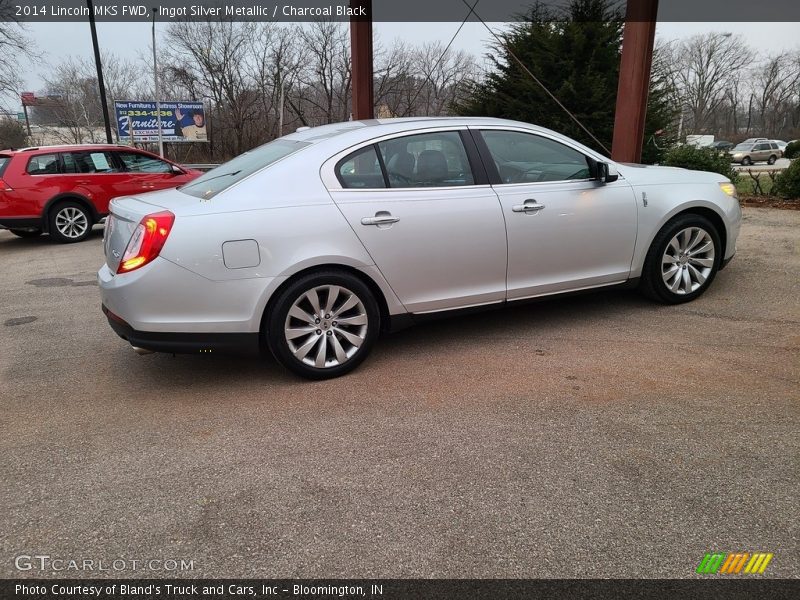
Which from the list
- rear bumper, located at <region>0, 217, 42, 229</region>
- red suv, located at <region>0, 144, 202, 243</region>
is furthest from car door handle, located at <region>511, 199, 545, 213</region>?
rear bumper, located at <region>0, 217, 42, 229</region>

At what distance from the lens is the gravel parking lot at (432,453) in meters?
2.29

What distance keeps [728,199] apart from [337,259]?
3.58 metres

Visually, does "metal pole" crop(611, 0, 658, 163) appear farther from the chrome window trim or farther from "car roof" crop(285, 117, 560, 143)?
the chrome window trim

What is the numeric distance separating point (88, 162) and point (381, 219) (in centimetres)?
874

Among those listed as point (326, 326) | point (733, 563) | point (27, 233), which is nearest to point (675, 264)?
point (326, 326)

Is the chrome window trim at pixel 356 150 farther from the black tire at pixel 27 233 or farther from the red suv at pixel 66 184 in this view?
the black tire at pixel 27 233

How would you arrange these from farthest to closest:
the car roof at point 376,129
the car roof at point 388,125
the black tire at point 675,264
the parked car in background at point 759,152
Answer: the parked car in background at point 759,152
the black tire at point 675,264
the car roof at point 388,125
the car roof at point 376,129

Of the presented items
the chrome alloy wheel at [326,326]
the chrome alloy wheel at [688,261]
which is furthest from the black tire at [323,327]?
the chrome alloy wheel at [688,261]

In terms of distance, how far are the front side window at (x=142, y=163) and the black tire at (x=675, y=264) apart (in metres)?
9.42

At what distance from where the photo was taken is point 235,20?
40062 mm

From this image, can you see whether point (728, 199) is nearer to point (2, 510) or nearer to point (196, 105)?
point (2, 510)

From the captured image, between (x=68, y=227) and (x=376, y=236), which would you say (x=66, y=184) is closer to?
(x=68, y=227)

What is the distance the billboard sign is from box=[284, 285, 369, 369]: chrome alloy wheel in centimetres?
3605

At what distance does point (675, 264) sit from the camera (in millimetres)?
4969
